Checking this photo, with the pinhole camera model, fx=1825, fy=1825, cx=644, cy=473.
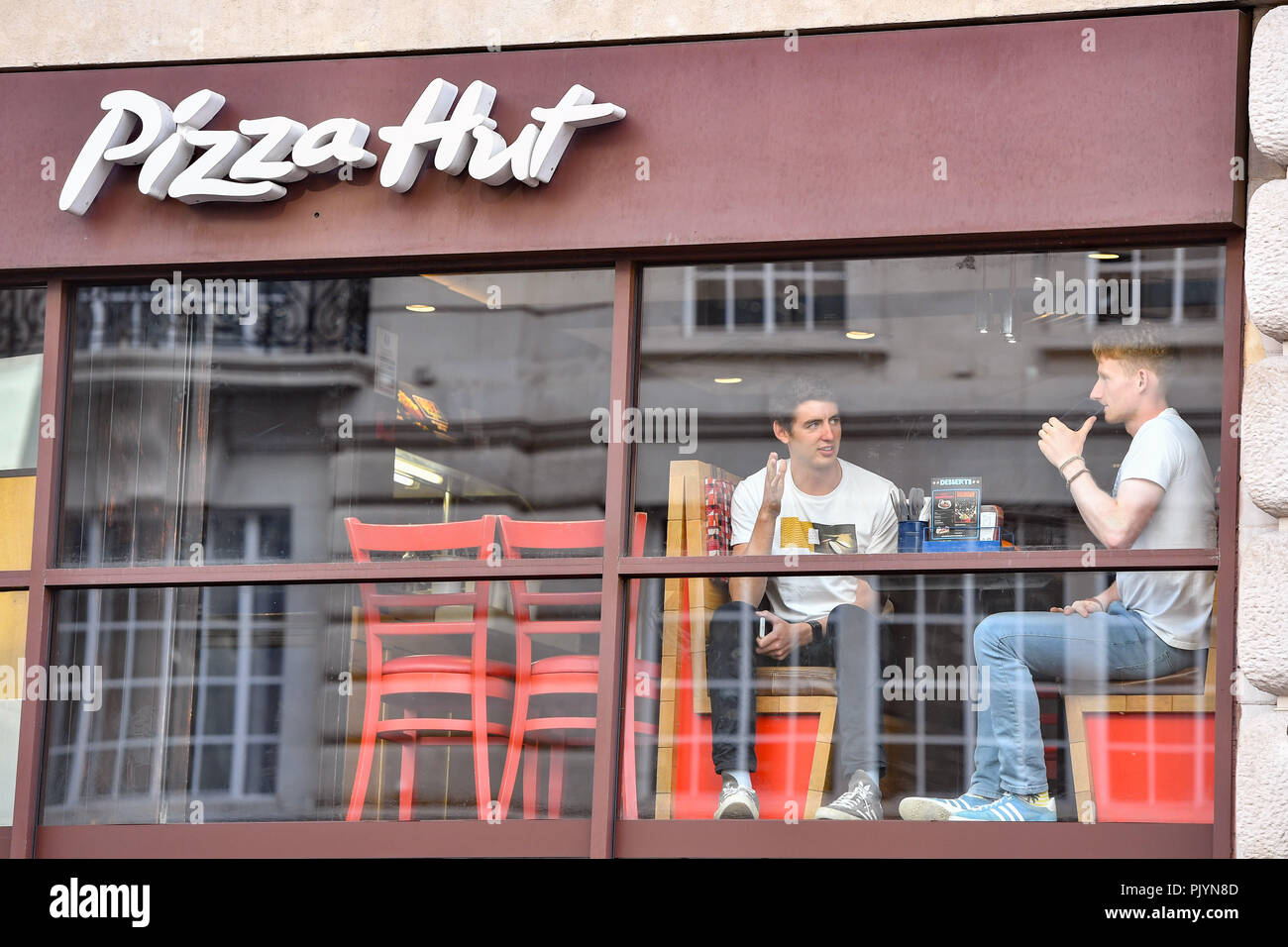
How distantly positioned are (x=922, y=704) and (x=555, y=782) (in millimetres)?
1409

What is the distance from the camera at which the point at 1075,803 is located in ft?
21.4

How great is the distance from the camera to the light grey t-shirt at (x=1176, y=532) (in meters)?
6.55

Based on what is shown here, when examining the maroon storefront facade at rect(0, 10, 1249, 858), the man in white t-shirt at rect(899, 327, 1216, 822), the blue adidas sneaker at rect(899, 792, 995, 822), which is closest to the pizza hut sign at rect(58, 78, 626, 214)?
the maroon storefront facade at rect(0, 10, 1249, 858)

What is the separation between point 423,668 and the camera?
7.18 meters

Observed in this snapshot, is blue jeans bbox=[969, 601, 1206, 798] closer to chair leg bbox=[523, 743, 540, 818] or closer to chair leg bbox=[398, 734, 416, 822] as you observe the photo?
chair leg bbox=[523, 743, 540, 818]

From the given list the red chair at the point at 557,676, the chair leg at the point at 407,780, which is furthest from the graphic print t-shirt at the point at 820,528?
the chair leg at the point at 407,780

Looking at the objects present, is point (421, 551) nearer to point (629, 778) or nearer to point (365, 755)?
point (365, 755)

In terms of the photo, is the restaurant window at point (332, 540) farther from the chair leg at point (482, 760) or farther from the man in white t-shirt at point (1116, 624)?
the man in white t-shirt at point (1116, 624)

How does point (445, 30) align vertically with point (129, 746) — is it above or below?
above

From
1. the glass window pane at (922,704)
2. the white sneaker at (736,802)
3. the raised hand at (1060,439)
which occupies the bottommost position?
the white sneaker at (736,802)

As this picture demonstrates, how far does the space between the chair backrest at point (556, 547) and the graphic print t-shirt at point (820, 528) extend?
0.44 metres
